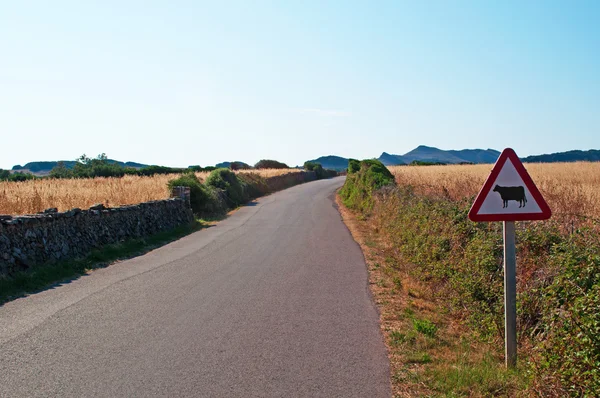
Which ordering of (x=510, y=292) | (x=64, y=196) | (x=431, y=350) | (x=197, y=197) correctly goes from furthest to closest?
(x=197, y=197) < (x=64, y=196) < (x=431, y=350) < (x=510, y=292)

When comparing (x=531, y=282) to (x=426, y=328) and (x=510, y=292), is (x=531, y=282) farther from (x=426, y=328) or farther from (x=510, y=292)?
(x=426, y=328)

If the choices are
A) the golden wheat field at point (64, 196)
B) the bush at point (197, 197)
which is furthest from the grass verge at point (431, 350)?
the bush at point (197, 197)

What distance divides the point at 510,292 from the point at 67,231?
10879 millimetres

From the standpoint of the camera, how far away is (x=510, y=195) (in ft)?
18.0

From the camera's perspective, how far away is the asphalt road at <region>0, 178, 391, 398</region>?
5316 millimetres

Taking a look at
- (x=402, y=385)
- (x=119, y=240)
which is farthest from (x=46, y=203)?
(x=402, y=385)

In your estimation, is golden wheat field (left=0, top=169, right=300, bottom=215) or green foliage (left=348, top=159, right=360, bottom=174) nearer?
golden wheat field (left=0, top=169, right=300, bottom=215)

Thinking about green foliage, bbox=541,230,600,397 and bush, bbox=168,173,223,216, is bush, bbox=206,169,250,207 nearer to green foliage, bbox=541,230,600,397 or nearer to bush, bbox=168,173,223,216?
bush, bbox=168,173,223,216

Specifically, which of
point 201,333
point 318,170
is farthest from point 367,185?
point 318,170

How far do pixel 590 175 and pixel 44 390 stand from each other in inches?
804

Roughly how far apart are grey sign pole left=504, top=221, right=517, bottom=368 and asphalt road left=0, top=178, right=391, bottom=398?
4.43ft

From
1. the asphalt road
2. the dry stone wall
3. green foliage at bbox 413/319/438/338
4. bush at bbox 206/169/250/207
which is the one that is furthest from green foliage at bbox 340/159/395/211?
green foliage at bbox 413/319/438/338

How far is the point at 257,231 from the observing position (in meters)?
19.0

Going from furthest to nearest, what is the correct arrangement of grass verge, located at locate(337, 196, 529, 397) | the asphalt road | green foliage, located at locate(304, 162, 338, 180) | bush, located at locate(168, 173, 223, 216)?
1. green foliage, located at locate(304, 162, 338, 180)
2. bush, located at locate(168, 173, 223, 216)
3. the asphalt road
4. grass verge, located at locate(337, 196, 529, 397)
